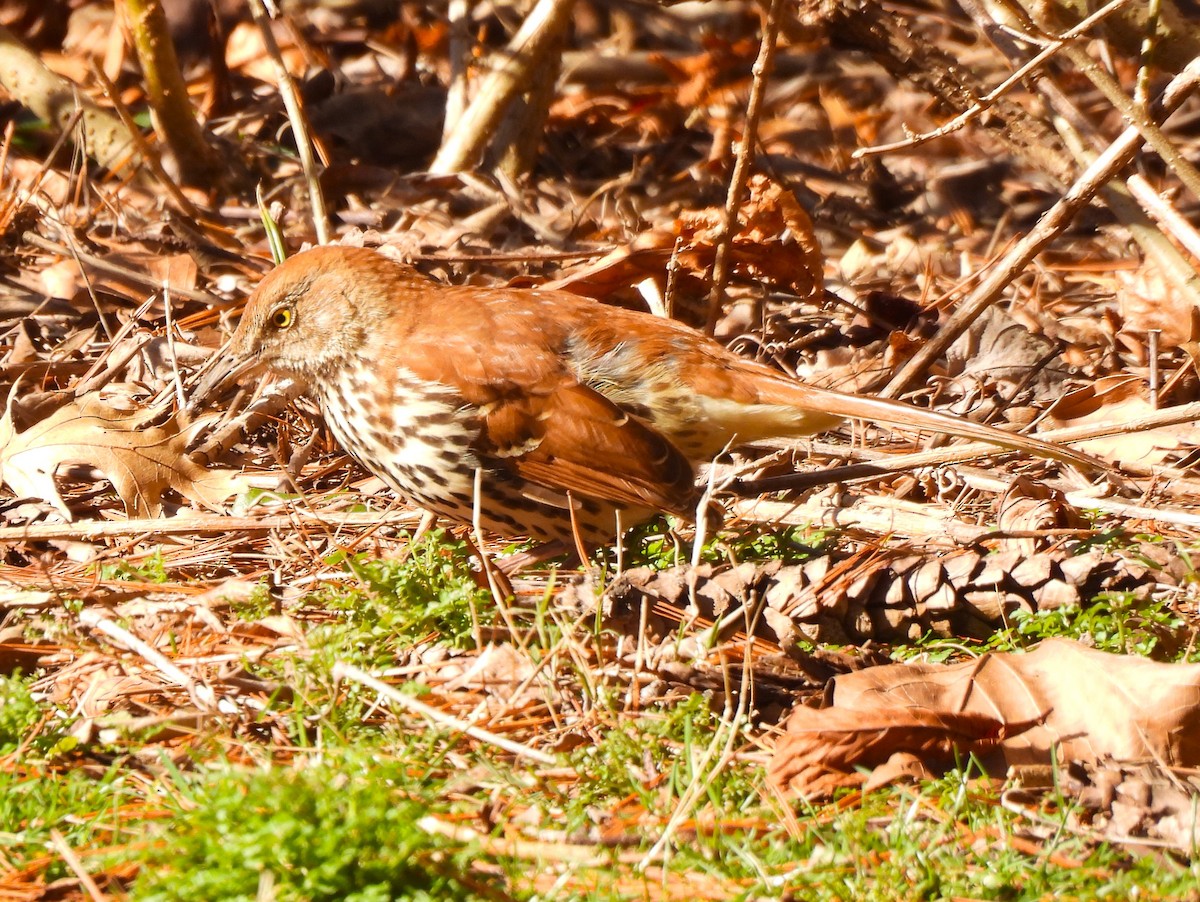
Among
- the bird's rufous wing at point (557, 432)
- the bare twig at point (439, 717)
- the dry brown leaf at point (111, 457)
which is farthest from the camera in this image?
the dry brown leaf at point (111, 457)

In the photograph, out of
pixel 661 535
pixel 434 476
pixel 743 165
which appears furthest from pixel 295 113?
pixel 661 535

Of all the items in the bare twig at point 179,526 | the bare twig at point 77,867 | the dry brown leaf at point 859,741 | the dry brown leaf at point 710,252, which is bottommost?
the bare twig at point 179,526

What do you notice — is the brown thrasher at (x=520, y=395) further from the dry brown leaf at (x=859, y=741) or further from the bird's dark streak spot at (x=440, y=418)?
the dry brown leaf at (x=859, y=741)

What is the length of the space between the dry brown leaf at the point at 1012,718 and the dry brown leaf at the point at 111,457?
6.85ft

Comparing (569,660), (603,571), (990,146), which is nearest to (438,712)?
(569,660)

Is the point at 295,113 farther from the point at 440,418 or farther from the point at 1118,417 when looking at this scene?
the point at 1118,417

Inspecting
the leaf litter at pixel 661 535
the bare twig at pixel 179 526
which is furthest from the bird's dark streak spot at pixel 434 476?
the bare twig at pixel 179 526

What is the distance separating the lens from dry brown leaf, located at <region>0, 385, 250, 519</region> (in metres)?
3.86

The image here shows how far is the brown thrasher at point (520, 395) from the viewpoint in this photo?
342 centimetres

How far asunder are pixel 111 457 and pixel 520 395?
1.23 metres

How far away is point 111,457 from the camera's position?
3.86 meters

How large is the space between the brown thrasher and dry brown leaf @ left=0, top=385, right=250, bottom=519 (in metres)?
0.30

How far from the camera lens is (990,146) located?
6684 mm

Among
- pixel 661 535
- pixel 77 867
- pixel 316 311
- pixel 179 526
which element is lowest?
pixel 179 526
